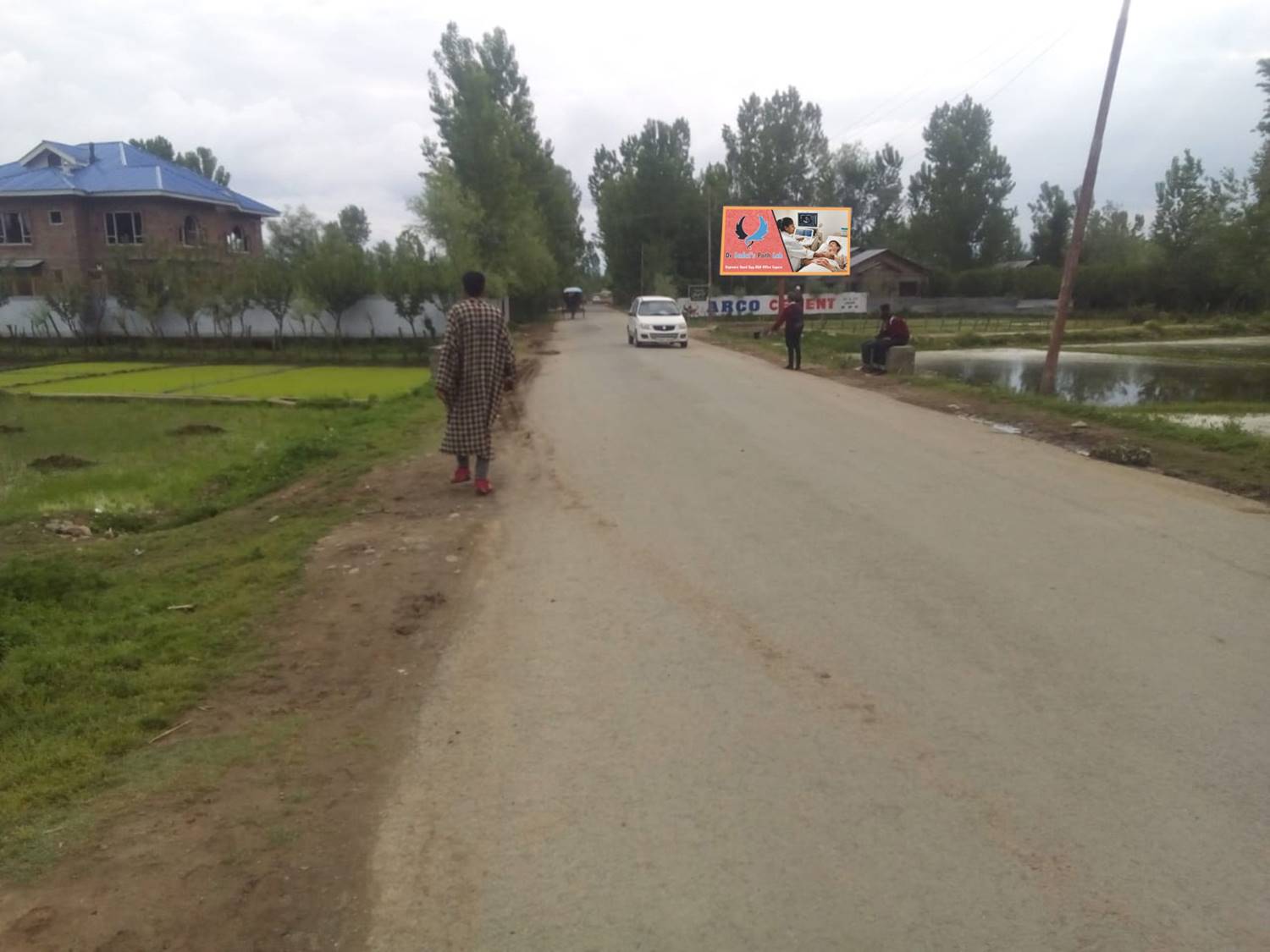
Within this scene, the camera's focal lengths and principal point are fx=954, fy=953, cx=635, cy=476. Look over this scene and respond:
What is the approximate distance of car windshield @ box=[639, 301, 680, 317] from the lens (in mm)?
31422

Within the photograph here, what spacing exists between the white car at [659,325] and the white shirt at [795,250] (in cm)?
783

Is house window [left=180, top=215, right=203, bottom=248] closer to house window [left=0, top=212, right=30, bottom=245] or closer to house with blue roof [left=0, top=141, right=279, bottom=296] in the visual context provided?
house with blue roof [left=0, top=141, right=279, bottom=296]

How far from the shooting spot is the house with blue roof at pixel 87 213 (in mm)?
42062

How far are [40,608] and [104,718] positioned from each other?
187 cm

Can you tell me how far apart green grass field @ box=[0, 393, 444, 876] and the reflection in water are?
13.8 m

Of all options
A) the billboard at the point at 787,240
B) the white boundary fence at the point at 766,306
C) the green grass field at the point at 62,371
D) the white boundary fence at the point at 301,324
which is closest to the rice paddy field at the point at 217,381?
the green grass field at the point at 62,371

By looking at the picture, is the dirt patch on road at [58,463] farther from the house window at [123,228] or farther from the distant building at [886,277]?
the distant building at [886,277]

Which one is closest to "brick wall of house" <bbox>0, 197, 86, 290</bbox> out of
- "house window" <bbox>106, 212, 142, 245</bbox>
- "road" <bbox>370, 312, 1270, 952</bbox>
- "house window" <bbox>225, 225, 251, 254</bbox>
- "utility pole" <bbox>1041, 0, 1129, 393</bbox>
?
"house window" <bbox>106, 212, 142, 245</bbox>

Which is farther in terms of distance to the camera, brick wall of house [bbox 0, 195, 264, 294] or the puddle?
brick wall of house [bbox 0, 195, 264, 294]

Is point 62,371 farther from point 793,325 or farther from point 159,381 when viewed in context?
point 793,325

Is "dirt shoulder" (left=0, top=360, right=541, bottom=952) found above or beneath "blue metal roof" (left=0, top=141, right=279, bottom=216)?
beneath

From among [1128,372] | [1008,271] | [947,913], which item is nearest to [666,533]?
[947,913]

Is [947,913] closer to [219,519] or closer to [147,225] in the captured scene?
[219,519]

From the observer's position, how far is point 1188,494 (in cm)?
853
